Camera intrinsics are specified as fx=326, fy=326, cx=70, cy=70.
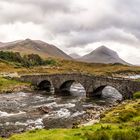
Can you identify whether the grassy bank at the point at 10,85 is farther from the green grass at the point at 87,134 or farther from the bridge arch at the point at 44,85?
the green grass at the point at 87,134

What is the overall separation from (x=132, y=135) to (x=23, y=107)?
42.9 meters

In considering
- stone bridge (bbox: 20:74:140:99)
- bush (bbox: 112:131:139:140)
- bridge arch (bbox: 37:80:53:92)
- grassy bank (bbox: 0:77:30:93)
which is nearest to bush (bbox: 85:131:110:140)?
bush (bbox: 112:131:139:140)

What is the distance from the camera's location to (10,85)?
10975cm

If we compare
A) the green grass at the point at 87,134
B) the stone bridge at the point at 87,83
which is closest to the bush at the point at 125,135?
the green grass at the point at 87,134

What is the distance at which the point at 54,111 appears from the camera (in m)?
65.5

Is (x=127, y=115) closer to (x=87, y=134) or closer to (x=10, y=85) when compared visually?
(x=87, y=134)

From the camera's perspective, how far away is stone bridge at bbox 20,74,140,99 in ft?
257

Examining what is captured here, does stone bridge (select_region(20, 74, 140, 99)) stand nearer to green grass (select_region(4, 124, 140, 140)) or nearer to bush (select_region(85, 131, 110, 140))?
green grass (select_region(4, 124, 140, 140))

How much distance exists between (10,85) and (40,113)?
48790 millimetres

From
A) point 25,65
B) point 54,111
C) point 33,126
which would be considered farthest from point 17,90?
point 25,65

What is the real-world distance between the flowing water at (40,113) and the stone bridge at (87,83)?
17.2ft

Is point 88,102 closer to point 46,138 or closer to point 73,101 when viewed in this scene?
point 73,101

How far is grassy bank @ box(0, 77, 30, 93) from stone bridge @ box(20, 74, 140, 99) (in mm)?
5028

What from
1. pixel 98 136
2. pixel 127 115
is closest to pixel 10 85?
pixel 127 115
